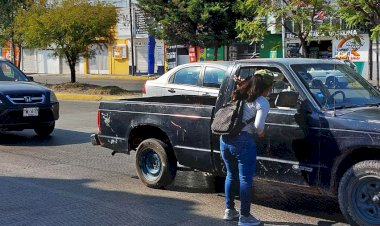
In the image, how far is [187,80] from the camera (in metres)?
11.3

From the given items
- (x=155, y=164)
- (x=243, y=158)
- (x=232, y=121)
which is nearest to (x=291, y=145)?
(x=243, y=158)

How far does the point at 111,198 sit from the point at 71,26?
16007 millimetres

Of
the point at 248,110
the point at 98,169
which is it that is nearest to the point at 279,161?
the point at 248,110

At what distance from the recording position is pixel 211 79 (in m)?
10.8

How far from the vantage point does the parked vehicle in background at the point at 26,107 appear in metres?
10.5

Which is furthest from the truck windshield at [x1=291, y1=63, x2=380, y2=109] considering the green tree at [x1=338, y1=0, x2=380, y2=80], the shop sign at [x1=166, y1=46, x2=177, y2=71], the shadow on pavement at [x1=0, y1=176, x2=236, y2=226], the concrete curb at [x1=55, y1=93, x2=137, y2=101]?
the shop sign at [x1=166, y1=46, x2=177, y2=71]

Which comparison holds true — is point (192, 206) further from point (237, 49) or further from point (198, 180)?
point (237, 49)

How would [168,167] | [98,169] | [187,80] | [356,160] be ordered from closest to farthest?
[356,160] < [168,167] < [98,169] < [187,80]

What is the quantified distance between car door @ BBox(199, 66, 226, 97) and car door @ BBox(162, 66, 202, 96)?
0.50 ft

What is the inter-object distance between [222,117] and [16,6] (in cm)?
2511

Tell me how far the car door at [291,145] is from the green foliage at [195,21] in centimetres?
1581

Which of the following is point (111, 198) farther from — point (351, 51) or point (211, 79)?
point (351, 51)

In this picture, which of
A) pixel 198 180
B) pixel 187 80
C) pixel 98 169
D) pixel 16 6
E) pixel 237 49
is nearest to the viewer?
pixel 198 180

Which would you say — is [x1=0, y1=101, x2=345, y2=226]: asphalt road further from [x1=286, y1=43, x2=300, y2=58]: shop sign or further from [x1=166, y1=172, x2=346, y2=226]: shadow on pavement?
[x1=286, y1=43, x2=300, y2=58]: shop sign
